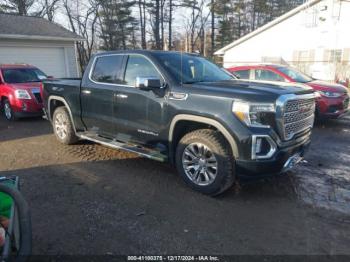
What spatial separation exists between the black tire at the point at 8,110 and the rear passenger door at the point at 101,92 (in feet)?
15.6

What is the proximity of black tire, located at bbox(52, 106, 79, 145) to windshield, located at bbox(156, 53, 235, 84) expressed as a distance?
268 cm

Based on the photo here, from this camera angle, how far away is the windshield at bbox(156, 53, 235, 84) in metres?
4.59

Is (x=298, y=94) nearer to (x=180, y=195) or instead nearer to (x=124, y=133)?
(x=180, y=195)

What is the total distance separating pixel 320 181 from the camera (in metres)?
4.73

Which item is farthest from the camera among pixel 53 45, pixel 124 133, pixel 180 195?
pixel 53 45

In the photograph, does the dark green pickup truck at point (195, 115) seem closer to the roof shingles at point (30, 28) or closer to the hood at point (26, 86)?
the hood at point (26, 86)

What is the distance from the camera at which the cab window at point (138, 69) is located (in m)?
4.66

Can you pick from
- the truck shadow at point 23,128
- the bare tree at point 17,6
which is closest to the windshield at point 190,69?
the truck shadow at point 23,128

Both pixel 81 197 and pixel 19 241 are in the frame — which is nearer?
pixel 19 241

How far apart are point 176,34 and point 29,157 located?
4062 cm

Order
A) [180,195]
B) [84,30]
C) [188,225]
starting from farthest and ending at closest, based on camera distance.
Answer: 1. [84,30]
2. [180,195]
3. [188,225]

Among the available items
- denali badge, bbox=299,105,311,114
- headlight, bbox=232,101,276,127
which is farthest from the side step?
denali badge, bbox=299,105,311,114

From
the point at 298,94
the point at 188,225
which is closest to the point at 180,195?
the point at 188,225

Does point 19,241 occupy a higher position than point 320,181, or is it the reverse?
point 19,241
